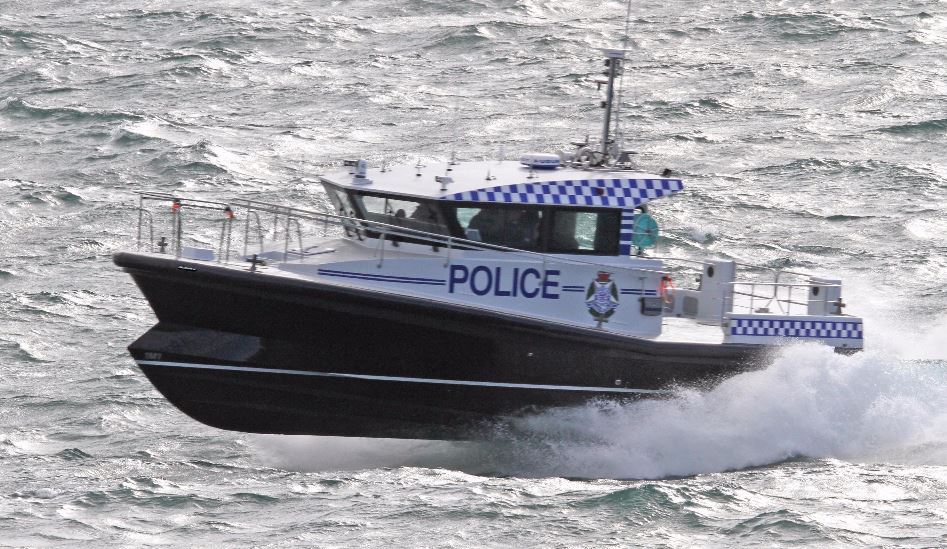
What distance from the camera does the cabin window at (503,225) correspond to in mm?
14023

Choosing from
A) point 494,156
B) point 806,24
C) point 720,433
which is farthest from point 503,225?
point 806,24

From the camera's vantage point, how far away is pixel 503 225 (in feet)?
46.3

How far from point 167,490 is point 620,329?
15.2 feet

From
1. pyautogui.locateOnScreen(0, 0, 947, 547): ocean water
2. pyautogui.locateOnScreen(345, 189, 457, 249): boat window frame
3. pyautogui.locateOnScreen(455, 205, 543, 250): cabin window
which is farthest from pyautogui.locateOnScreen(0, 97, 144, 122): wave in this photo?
pyautogui.locateOnScreen(455, 205, 543, 250): cabin window

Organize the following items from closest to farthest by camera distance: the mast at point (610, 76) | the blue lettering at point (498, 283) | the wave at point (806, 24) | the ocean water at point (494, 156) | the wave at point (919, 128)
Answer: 1. the ocean water at point (494, 156)
2. the blue lettering at point (498, 283)
3. the mast at point (610, 76)
4. the wave at point (919, 128)
5. the wave at point (806, 24)

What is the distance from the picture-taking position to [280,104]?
28922 mm

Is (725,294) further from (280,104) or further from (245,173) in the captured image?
(280,104)

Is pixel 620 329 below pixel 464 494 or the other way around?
the other way around

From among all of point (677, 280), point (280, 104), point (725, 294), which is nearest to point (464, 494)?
point (725, 294)

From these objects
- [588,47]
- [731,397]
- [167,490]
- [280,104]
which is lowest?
[167,490]

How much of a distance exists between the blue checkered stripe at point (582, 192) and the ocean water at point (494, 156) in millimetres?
2041

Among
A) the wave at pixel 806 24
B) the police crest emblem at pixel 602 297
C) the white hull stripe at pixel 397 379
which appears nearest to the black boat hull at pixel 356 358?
the white hull stripe at pixel 397 379

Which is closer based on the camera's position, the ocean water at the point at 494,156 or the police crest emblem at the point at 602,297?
the ocean water at the point at 494,156

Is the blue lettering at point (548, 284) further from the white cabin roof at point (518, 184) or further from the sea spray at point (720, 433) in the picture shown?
the sea spray at point (720, 433)
